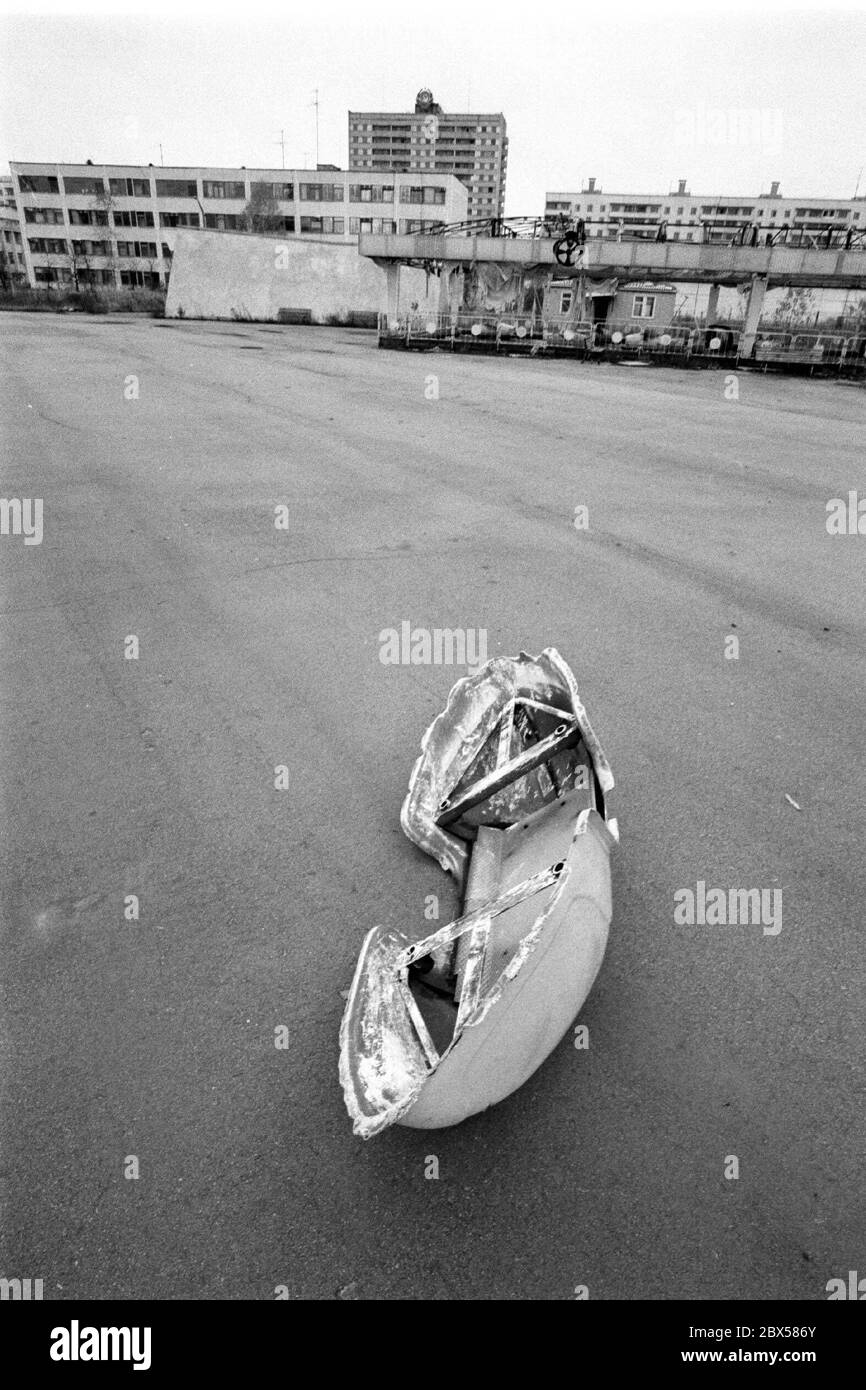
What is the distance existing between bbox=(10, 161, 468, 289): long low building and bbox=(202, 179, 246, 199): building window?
0.10m

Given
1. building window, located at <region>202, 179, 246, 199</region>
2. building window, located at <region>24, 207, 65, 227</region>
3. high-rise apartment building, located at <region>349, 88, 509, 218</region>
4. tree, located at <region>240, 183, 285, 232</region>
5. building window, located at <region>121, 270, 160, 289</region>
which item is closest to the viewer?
tree, located at <region>240, 183, 285, 232</region>

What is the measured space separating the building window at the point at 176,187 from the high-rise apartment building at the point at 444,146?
283 feet

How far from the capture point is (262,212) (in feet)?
239

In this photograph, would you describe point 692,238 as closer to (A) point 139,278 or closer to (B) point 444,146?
(A) point 139,278

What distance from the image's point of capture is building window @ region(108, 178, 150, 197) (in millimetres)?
76000

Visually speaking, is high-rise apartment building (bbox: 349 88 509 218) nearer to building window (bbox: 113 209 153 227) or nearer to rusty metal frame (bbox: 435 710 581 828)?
building window (bbox: 113 209 153 227)

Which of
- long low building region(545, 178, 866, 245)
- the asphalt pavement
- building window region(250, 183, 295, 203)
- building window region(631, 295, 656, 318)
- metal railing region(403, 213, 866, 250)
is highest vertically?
long low building region(545, 178, 866, 245)

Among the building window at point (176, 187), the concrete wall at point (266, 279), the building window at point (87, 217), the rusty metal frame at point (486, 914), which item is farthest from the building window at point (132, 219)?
the rusty metal frame at point (486, 914)

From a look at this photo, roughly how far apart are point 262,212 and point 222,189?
6.58 m

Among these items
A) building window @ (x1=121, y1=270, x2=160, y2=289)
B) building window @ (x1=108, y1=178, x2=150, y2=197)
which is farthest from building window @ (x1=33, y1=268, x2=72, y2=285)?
building window @ (x1=108, y1=178, x2=150, y2=197)

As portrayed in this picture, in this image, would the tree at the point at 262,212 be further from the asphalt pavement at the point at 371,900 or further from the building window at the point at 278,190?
the asphalt pavement at the point at 371,900

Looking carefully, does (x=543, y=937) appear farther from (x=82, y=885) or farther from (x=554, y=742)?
(x=82, y=885)

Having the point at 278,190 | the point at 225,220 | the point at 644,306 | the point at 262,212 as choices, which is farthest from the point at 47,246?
the point at 644,306
